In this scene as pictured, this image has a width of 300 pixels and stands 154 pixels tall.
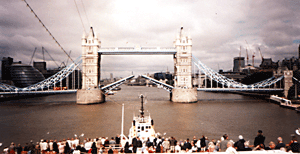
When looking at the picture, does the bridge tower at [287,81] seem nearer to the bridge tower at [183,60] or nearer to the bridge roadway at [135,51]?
the bridge tower at [183,60]

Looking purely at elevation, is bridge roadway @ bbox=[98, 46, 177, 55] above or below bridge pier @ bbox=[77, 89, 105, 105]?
above

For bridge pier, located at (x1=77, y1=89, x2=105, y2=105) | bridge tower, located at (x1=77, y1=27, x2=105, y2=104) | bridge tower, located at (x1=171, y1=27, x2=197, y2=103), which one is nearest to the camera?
bridge pier, located at (x1=77, y1=89, x2=105, y2=105)

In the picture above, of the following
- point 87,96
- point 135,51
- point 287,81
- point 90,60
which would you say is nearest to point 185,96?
point 135,51

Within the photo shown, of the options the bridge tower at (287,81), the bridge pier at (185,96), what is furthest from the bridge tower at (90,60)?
the bridge tower at (287,81)

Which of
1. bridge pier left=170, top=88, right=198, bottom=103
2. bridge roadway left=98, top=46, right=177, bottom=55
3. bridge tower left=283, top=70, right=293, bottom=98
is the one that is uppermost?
bridge roadway left=98, top=46, right=177, bottom=55

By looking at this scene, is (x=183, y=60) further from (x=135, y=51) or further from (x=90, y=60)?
(x=90, y=60)

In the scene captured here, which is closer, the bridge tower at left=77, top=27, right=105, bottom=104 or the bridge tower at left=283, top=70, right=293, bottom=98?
the bridge tower at left=77, top=27, right=105, bottom=104

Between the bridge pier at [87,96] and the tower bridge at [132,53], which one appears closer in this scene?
the bridge pier at [87,96]

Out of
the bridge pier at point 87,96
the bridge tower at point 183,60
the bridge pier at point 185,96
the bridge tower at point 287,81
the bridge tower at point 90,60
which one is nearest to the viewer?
the bridge pier at point 87,96

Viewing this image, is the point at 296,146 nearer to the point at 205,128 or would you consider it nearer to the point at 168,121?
the point at 205,128

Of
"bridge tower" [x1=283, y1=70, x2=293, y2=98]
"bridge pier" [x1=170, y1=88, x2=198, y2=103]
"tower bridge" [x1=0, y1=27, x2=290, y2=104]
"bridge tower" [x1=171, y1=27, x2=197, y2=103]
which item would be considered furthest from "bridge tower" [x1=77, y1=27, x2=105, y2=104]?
"bridge tower" [x1=283, y1=70, x2=293, y2=98]

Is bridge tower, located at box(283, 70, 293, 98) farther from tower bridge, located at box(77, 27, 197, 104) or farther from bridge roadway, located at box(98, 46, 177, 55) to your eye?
bridge roadway, located at box(98, 46, 177, 55)
